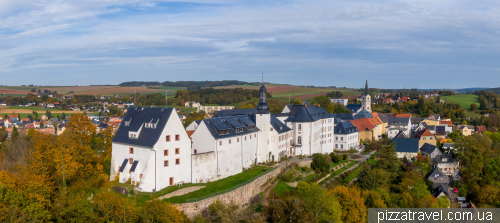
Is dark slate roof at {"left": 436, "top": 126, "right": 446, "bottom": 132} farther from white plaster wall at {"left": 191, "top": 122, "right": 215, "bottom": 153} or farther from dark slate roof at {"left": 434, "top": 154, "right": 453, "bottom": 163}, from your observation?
white plaster wall at {"left": 191, "top": 122, "right": 215, "bottom": 153}

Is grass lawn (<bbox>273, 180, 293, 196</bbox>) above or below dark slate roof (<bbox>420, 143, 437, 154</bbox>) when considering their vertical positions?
below

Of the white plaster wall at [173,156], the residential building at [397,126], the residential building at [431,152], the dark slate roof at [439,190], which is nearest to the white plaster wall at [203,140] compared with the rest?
the white plaster wall at [173,156]

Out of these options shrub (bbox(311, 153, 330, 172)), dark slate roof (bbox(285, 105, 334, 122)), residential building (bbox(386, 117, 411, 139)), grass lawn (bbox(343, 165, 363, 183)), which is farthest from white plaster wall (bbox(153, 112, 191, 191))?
residential building (bbox(386, 117, 411, 139))

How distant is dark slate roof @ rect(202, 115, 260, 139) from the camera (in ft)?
160

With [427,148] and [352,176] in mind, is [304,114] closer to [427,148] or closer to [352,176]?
[352,176]

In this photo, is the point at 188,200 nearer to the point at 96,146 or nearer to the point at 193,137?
the point at 193,137

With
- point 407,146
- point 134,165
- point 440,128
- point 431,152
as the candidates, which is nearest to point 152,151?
point 134,165

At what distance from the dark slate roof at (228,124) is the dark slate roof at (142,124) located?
6754 millimetres

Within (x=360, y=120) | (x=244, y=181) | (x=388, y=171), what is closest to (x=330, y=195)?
(x=244, y=181)

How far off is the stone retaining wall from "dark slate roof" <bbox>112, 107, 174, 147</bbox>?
8.21m

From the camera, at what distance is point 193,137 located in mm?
49312

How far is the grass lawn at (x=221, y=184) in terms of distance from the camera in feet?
131

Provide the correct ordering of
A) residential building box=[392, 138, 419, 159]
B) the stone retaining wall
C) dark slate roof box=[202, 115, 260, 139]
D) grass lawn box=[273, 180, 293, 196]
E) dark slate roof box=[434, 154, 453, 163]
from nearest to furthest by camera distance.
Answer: the stone retaining wall, dark slate roof box=[202, 115, 260, 139], grass lawn box=[273, 180, 293, 196], dark slate roof box=[434, 154, 453, 163], residential building box=[392, 138, 419, 159]

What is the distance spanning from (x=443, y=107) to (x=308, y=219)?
121 m
